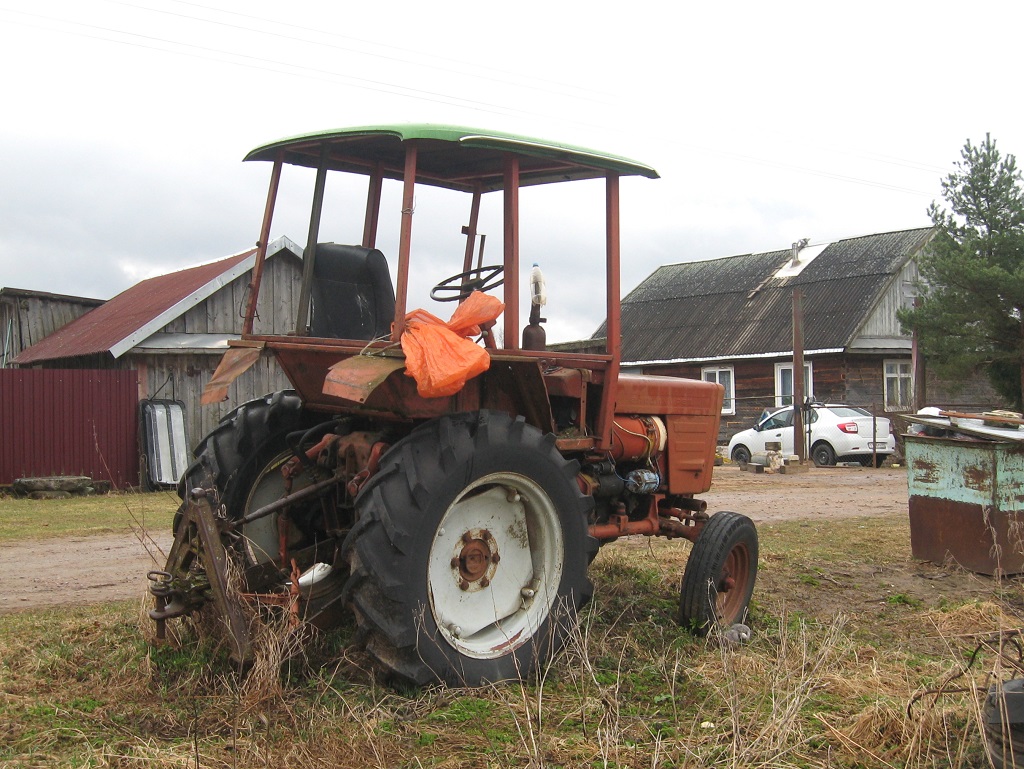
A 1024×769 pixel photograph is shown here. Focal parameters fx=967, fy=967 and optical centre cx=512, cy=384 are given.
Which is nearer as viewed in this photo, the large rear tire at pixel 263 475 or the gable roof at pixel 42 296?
the large rear tire at pixel 263 475

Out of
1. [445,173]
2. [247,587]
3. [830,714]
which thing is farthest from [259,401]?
[830,714]

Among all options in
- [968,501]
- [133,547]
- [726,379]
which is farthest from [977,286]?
[133,547]

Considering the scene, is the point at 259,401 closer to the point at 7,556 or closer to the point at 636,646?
the point at 636,646

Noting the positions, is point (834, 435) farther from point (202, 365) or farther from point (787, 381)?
point (202, 365)

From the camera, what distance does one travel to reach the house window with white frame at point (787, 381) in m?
27.5

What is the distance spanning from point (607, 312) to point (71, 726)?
10.6 ft

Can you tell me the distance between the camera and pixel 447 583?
168 inches

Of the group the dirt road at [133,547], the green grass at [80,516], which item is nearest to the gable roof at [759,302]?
the dirt road at [133,547]

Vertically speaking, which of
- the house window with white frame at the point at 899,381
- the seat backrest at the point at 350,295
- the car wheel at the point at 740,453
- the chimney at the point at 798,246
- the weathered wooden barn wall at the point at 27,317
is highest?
the chimney at the point at 798,246

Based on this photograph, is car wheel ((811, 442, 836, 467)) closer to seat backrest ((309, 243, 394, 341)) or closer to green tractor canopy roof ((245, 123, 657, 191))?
green tractor canopy roof ((245, 123, 657, 191))

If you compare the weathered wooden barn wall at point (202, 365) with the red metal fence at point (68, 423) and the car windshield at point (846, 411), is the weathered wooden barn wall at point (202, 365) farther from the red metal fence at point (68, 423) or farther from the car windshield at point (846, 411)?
the car windshield at point (846, 411)

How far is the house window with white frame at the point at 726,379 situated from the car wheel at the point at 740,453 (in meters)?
6.19

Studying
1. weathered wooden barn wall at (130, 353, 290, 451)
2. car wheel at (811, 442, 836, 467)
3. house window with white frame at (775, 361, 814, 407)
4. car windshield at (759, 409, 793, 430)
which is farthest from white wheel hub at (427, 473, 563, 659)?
house window with white frame at (775, 361, 814, 407)

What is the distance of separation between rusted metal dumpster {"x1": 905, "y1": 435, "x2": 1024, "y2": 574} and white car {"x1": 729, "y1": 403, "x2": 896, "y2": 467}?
13166mm
